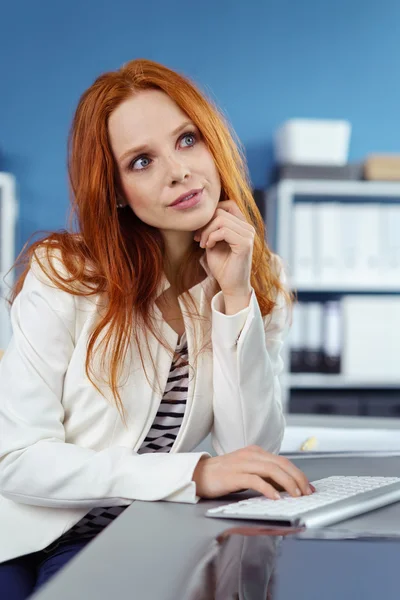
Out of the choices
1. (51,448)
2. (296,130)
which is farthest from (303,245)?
(51,448)

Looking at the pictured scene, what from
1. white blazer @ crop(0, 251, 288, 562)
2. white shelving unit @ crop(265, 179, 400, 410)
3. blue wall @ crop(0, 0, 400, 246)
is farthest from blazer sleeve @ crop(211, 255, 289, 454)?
blue wall @ crop(0, 0, 400, 246)

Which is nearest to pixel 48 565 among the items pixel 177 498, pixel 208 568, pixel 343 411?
pixel 177 498

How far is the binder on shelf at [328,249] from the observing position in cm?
347

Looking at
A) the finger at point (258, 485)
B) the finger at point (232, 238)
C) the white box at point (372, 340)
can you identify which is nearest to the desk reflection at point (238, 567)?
the finger at point (258, 485)

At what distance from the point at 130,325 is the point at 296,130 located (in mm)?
2459

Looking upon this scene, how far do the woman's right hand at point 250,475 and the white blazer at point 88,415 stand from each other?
0.02 meters

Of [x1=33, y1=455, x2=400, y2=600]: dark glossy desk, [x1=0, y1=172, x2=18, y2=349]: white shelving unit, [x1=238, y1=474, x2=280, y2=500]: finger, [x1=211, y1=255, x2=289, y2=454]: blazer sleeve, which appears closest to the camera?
[x1=33, y1=455, x2=400, y2=600]: dark glossy desk

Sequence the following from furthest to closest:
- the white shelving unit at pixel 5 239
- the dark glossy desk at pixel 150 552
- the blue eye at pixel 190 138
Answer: the white shelving unit at pixel 5 239 < the blue eye at pixel 190 138 < the dark glossy desk at pixel 150 552

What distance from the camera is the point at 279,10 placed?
3820mm

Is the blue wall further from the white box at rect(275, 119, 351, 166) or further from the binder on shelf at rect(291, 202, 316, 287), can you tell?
the binder on shelf at rect(291, 202, 316, 287)

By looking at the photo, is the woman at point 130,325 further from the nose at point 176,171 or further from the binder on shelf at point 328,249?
the binder on shelf at point 328,249

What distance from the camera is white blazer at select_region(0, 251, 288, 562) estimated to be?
3.26 ft

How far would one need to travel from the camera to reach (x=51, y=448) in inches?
41.1

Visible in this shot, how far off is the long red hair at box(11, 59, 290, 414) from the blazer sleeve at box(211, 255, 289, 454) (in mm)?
125
